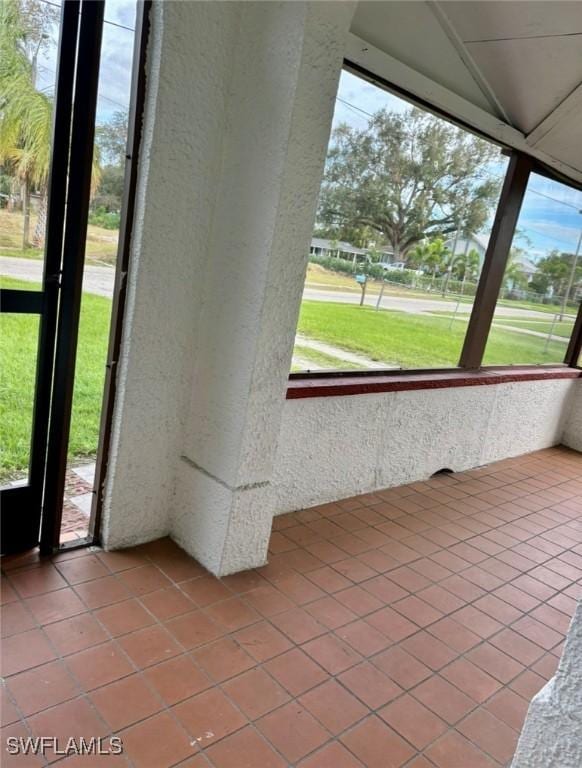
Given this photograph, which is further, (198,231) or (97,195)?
(198,231)

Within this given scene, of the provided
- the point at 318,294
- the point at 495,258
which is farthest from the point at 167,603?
the point at 495,258

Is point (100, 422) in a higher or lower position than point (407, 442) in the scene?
higher

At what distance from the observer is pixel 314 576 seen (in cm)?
243

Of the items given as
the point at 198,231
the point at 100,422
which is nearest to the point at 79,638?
the point at 100,422

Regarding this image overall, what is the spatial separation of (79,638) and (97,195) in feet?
5.25

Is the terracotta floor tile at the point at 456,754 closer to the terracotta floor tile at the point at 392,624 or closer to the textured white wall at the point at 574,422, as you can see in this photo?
the terracotta floor tile at the point at 392,624

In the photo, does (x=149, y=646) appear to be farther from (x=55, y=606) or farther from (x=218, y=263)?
(x=218, y=263)

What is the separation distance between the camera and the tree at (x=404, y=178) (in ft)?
9.31

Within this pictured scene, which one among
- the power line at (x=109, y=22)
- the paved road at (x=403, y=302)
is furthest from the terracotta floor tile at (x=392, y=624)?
the power line at (x=109, y=22)

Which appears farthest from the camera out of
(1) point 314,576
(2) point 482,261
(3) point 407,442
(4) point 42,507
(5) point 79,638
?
(2) point 482,261

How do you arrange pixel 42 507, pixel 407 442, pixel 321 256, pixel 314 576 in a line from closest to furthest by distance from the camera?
pixel 42 507 < pixel 314 576 < pixel 321 256 < pixel 407 442

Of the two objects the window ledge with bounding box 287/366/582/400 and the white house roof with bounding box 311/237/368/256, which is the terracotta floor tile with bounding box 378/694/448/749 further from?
the white house roof with bounding box 311/237/368/256

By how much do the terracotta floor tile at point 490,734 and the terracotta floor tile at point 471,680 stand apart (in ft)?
0.27

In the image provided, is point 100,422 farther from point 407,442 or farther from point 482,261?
point 482,261
